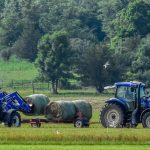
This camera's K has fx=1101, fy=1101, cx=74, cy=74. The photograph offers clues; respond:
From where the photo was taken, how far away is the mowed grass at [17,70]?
384 ft

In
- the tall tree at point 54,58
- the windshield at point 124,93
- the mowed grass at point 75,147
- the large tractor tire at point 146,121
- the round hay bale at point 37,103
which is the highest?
the tall tree at point 54,58

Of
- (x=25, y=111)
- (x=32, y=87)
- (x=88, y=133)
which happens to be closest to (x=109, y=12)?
(x=32, y=87)

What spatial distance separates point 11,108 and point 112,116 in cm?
745

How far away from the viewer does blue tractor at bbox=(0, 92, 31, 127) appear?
55.3 m

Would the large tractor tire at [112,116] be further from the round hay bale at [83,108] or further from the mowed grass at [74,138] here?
the mowed grass at [74,138]

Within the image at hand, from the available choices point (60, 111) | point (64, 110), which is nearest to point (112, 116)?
point (64, 110)

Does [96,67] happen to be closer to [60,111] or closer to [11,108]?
[60,111]

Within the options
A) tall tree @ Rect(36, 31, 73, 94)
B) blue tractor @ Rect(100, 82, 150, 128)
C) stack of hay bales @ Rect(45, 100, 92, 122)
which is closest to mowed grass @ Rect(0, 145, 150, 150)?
blue tractor @ Rect(100, 82, 150, 128)

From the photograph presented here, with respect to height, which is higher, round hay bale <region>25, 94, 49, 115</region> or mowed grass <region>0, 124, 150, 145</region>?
round hay bale <region>25, 94, 49, 115</region>

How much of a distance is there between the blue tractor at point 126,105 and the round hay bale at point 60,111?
6.43 meters

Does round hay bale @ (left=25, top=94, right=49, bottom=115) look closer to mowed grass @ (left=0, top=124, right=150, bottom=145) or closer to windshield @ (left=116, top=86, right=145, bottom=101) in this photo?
windshield @ (left=116, top=86, right=145, bottom=101)

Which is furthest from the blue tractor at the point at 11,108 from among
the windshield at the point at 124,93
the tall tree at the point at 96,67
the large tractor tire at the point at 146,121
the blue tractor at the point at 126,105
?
the tall tree at the point at 96,67

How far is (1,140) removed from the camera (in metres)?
43.1

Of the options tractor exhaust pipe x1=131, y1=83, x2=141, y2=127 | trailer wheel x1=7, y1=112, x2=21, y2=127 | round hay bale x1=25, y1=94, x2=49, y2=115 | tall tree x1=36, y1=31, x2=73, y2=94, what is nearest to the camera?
tractor exhaust pipe x1=131, y1=83, x2=141, y2=127
